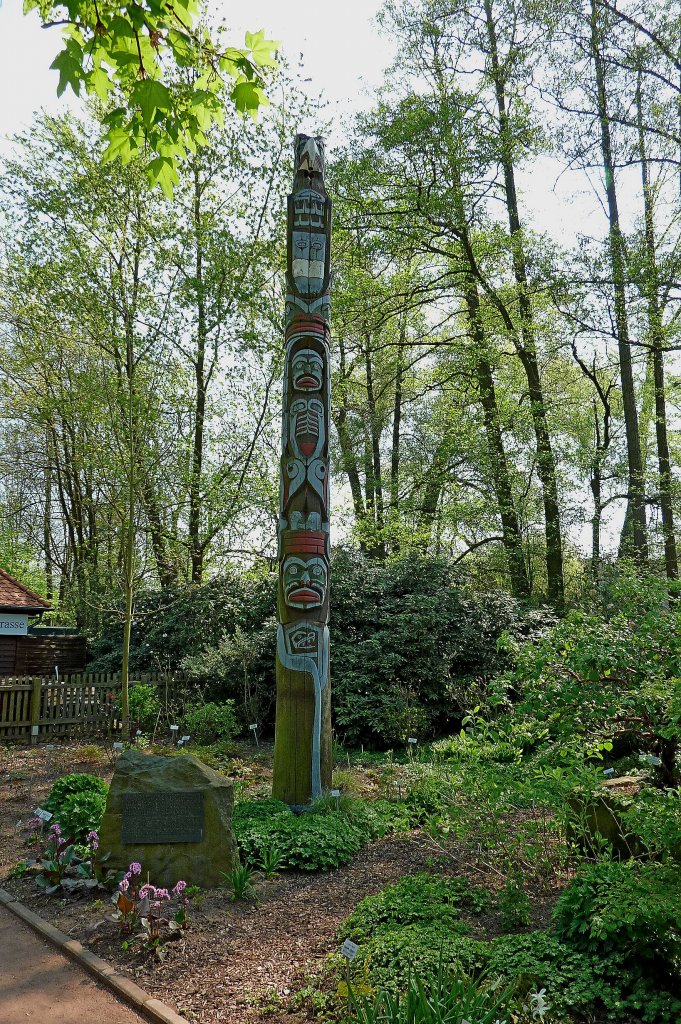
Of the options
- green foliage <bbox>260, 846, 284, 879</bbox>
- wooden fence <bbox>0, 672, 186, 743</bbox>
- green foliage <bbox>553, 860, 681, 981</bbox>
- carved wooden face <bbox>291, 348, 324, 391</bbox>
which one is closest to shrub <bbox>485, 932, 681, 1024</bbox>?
green foliage <bbox>553, 860, 681, 981</bbox>

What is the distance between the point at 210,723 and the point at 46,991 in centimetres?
704

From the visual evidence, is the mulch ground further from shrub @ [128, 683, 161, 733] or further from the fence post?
the fence post

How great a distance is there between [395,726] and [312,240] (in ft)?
20.8

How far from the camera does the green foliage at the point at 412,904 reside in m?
4.47

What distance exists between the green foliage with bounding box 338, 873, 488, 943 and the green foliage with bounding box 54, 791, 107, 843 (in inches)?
92.5

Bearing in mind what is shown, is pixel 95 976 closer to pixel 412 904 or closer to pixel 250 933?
pixel 250 933

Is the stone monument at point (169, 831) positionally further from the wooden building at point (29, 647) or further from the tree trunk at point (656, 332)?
the wooden building at point (29, 647)

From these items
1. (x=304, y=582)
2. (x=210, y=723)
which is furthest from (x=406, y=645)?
(x=304, y=582)

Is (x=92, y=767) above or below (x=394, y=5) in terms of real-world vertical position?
below

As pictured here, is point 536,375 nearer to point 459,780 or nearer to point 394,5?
point 394,5

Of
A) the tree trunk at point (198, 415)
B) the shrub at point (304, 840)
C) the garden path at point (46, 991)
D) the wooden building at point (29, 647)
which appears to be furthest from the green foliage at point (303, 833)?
the wooden building at point (29, 647)

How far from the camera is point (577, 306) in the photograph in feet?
47.7

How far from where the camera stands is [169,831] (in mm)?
5414

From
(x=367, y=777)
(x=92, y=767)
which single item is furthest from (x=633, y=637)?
(x=92, y=767)
